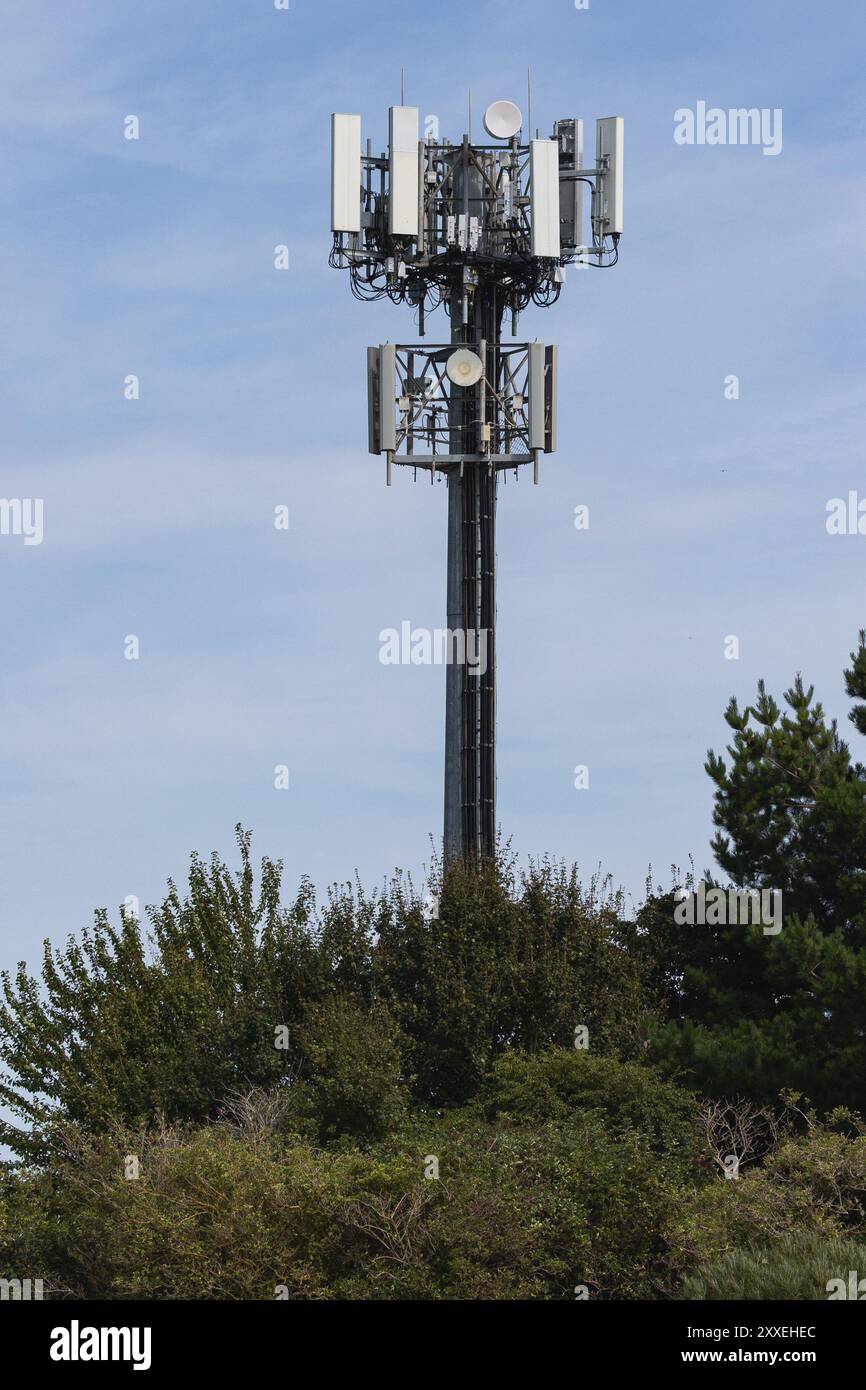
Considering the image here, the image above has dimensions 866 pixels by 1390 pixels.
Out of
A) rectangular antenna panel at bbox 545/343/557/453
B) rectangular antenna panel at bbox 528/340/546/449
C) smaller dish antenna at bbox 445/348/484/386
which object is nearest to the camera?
smaller dish antenna at bbox 445/348/484/386

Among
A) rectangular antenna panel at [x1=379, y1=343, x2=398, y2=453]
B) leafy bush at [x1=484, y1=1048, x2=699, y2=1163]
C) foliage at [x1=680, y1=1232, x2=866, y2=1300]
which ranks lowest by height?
foliage at [x1=680, y1=1232, x2=866, y2=1300]

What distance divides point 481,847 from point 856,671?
11.2 m

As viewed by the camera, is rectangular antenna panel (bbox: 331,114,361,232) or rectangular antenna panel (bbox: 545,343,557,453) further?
rectangular antenna panel (bbox: 545,343,557,453)

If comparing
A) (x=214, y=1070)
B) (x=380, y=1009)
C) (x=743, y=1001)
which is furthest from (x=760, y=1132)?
(x=214, y=1070)

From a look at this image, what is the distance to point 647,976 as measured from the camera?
1369 inches

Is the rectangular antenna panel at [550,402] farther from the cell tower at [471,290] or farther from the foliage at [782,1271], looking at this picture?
the foliage at [782,1271]

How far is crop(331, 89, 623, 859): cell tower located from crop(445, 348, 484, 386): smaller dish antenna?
31 mm

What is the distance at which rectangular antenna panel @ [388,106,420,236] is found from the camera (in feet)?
137

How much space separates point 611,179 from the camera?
43594mm

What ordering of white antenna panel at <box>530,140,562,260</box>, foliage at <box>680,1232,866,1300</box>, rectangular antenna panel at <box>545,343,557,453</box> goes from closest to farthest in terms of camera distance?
foliage at <box>680,1232,866,1300</box> < white antenna panel at <box>530,140,562,260</box> < rectangular antenna panel at <box>545,343,557,453</box>

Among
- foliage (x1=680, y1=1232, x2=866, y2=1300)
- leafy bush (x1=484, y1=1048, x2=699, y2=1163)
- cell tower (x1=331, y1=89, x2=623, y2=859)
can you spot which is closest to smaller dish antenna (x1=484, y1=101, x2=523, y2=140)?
cell tower (x1=331, y1=89, x2=623, y2=859)

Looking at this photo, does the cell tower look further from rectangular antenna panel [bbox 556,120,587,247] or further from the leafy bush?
the leafy bush
